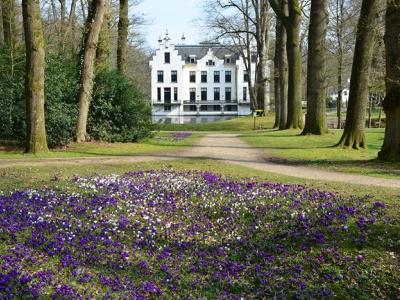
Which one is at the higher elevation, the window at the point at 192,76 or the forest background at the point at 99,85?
the window at the point at 192,76

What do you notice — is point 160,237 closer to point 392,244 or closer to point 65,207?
point 65,207

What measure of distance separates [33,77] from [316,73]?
1407cm

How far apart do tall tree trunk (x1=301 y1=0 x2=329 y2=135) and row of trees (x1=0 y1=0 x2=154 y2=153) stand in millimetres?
8998

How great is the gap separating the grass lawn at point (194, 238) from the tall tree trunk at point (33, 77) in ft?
15.2

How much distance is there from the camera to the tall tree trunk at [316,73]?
70.9 ft

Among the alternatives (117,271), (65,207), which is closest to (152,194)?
(65,207)

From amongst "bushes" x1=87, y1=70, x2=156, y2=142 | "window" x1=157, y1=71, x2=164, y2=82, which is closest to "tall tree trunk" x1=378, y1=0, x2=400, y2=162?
"bushes" x1=87, y1=70, x2=156, y2=142

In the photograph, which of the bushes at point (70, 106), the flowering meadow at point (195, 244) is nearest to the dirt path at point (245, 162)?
the flowering meadow at point (195, 244)

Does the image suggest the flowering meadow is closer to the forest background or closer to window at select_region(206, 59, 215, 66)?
the forest background

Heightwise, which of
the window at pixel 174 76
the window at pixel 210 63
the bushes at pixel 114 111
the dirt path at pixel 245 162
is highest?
the window at pixel 210 63

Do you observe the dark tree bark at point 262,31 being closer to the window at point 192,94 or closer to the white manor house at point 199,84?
the white manor house at point 199,84

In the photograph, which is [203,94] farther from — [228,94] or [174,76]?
[174,76]

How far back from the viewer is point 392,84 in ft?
42.3

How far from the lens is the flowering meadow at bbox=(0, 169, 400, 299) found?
217 inches
